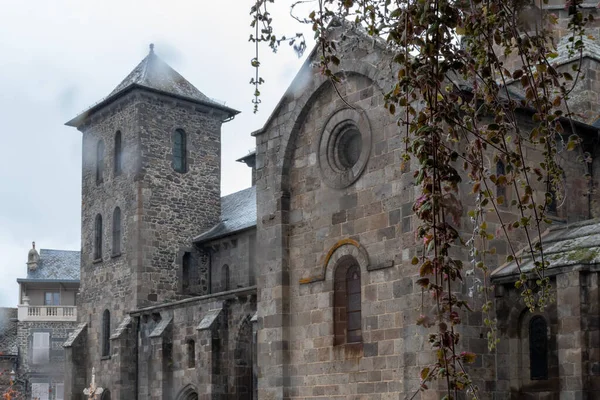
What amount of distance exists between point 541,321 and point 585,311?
1340mm

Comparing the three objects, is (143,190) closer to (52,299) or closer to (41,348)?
(41,348)

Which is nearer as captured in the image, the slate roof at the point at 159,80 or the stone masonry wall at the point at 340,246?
the stone masonry wall at the point at 340,246

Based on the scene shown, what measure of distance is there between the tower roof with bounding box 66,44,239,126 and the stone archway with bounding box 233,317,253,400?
501 inches

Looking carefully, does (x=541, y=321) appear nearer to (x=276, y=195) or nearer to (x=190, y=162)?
(x=276, y=195)

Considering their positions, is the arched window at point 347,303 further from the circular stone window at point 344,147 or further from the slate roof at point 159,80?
the slate roof at point 159,80

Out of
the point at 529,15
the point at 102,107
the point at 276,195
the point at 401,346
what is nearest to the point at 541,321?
the point at 401,346

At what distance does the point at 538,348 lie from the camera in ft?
61.8

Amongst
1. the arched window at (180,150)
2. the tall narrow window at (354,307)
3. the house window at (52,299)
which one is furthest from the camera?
the house window at (52,299)

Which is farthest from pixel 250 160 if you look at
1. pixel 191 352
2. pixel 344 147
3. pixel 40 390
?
pixel 40 390

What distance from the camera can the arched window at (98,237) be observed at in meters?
40.0

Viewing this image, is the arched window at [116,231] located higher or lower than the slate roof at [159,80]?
lower

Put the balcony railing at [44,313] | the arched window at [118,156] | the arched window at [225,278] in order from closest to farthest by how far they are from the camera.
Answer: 1. the arched window at [225,278]
2. the arched window at [118,156]
3. the balcony railing at [44,313]

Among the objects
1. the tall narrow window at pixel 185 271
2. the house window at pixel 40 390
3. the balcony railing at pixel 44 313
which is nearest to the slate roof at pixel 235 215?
the tall narrow window at pixel 185 271

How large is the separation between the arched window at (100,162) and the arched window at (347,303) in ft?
71.1
